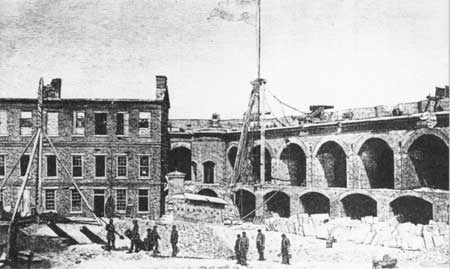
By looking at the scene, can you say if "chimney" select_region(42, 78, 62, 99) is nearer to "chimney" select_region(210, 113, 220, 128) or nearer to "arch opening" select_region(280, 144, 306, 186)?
"chimney" select_region(210, 113, 220, 128)

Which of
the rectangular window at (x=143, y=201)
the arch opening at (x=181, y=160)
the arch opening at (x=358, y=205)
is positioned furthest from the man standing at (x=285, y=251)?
the arch opening at (x=181, y=160)

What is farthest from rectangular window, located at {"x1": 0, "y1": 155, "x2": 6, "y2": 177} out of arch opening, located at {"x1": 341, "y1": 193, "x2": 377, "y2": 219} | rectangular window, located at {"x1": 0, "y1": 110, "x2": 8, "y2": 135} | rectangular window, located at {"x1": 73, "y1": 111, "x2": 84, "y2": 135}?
arch opening, located at {"x1": 341, "y1": 193, "x2": 377, "y2": 219}

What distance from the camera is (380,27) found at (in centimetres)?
1448

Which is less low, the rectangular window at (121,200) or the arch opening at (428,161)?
the arch opening at (428,161)

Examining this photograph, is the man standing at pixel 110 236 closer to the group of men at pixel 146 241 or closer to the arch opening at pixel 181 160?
the group of men at pixel 146 241

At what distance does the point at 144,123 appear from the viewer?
21.9 metres

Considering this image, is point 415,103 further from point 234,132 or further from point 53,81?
point 53,81

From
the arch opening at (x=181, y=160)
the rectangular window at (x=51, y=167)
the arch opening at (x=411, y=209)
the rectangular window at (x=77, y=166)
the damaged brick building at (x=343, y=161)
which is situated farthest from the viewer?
the arch opening at (x=181, y=160)

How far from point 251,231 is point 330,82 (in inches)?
271

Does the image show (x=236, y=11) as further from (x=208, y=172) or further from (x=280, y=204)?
(x=208, y=172)

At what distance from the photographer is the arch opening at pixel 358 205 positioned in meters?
20.5

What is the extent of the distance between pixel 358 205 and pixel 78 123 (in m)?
12.4

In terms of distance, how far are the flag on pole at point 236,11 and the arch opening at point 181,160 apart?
15.7 metres

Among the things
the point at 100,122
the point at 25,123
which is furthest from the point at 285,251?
the point at 25,123
